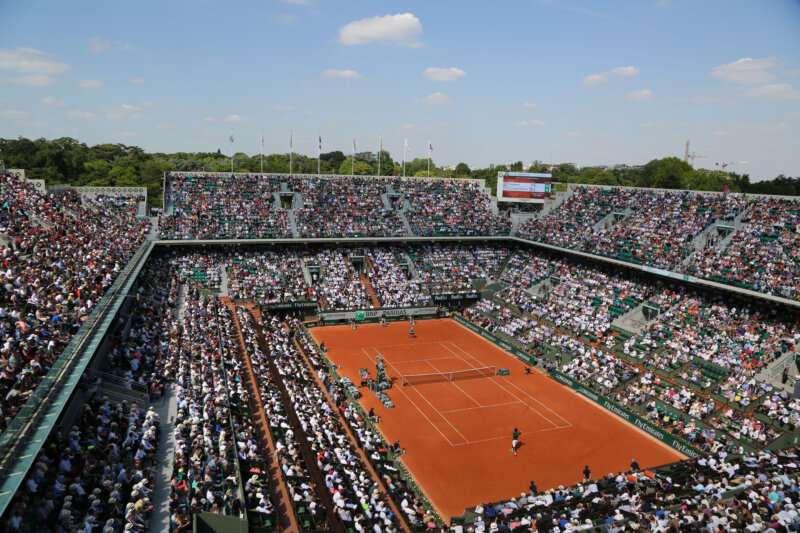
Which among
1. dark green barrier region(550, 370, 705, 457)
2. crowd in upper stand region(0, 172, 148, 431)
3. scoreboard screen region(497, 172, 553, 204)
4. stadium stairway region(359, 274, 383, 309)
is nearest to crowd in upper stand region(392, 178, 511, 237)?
scoreboard screen region(497, 172, 553, 204)

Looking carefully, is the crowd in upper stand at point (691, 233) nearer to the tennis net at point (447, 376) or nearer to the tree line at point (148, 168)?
the tennis net at point (447, 376)

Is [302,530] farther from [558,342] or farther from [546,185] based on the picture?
[546,185]

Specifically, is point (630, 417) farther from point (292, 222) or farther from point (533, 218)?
point (292, 222)

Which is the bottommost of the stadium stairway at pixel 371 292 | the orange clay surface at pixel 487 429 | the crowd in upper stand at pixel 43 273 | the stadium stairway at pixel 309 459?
the orange clay surface at pixel 487 429

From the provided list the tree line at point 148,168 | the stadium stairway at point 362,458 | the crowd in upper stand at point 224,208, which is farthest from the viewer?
the tree line at point 148,168

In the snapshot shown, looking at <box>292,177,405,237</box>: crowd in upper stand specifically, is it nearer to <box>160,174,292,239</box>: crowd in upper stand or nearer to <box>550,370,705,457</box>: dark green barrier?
<box>160,174,292,239</box>: crowd in upper stand

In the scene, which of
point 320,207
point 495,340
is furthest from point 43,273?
point 320,207

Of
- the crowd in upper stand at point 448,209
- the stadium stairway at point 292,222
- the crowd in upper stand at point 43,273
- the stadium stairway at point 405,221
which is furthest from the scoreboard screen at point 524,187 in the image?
the crowd in upper stand at point 43,273
